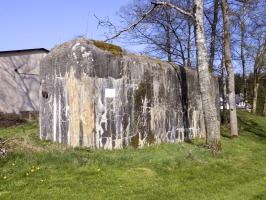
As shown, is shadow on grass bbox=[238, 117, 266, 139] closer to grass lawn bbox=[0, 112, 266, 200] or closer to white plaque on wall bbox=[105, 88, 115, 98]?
grass lawn bbox=[0, 112, 266, 200]

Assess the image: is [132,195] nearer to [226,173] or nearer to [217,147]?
[226,173]

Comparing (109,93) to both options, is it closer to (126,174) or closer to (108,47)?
(108,47)

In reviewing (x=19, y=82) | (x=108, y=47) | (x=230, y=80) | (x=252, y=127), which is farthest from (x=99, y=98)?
(x=19, y=82)

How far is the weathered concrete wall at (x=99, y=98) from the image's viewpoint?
11.7m

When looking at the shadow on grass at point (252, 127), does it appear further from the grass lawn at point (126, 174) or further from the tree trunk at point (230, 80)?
the grass lawn at point (126, 174)

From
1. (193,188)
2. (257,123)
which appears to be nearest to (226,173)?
(193,188)

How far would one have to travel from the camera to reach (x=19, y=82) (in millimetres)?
29062

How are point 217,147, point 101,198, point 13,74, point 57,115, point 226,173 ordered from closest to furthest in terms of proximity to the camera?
point 101,198, point 226,173, point 57,115, point 217,147, point 13,74

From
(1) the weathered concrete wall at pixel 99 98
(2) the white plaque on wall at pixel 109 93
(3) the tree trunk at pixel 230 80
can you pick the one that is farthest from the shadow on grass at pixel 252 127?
(2) the white plaque on wall at pixel 109 93

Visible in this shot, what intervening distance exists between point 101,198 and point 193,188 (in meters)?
2.16

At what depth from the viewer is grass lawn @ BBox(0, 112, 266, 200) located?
8.23 metres

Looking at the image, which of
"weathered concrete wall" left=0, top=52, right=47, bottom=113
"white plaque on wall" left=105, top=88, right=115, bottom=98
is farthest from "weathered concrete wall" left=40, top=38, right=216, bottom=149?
"weathered concrete wall" left=0, top=52, right=47, bottom=113

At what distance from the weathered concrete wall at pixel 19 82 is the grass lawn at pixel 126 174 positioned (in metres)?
16.0

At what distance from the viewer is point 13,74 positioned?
2870 cm
